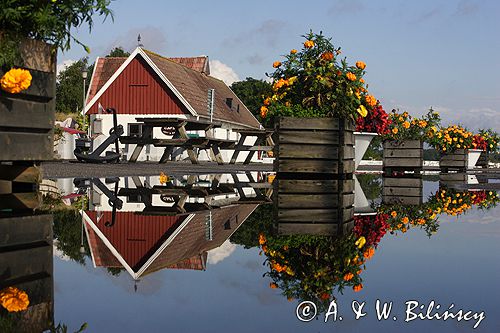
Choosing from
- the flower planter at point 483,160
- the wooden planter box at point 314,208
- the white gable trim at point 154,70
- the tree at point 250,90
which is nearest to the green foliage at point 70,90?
the tree at point 250,90

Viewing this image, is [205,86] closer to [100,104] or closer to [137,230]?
[100,104]

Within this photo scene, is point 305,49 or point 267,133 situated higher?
point 305,49

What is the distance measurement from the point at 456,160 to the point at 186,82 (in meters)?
16.6

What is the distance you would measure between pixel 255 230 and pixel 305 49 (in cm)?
979

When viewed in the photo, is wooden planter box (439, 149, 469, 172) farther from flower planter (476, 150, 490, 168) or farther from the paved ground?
the paved ground

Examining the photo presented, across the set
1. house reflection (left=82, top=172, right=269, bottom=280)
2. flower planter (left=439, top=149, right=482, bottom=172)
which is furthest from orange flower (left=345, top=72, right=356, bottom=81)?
flower planter (left=439, top=149, right=482, bottom=172)

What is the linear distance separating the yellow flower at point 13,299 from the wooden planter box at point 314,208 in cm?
289

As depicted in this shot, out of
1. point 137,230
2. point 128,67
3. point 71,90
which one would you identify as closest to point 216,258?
point 137,230

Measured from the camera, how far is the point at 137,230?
5848mm

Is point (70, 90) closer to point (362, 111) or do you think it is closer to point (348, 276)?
point (362, 111)

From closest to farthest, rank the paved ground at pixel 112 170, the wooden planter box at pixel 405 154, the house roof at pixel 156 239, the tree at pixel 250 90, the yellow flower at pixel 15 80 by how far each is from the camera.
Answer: the house roof at pixel 156 239 < the yellow flower at pixel 15 80 < the paved ground at pixel 112 170 < the wooden planter box at pixel 405 154 < the tree at pixel 250 90

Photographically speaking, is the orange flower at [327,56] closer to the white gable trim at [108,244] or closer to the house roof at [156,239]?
the house roof at [156,239]

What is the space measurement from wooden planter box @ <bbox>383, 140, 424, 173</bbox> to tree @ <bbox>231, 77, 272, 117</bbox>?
1820 inches

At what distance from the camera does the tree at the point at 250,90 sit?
71.0 m
